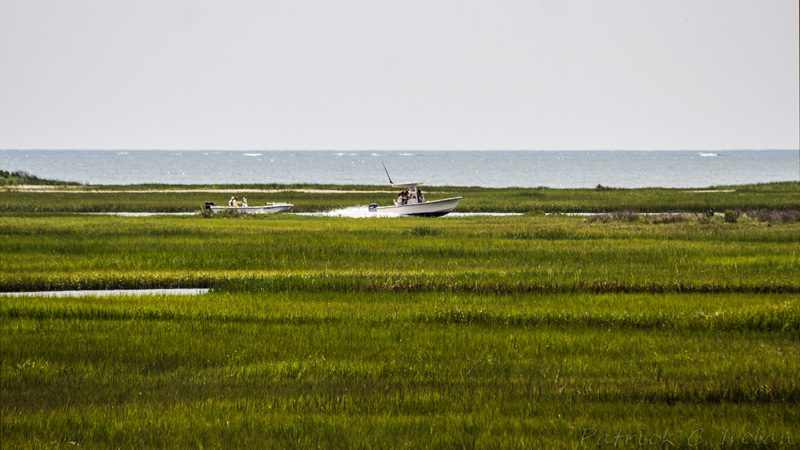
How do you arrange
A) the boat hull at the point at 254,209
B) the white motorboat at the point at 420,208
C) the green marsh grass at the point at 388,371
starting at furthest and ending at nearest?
the white motorboat at the point at 420,208
the boat hull at the point at 254,209
the green marsh grass at the point at 388,371

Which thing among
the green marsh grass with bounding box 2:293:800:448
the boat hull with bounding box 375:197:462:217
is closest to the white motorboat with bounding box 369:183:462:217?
the boat hull with bounding box 375:197:462:217

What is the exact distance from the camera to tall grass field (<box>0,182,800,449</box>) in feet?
32.8

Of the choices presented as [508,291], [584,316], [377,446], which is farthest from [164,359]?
[508,291]

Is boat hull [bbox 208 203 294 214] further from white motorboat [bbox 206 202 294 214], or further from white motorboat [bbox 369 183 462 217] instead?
white motorboat [bbox 369 183 462 217]

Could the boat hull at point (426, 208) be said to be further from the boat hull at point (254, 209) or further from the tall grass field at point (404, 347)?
the tall grass field at point (404, 347)

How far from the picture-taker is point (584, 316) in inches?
703

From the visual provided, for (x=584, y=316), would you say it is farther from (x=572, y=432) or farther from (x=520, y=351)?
(x=572, y=432)

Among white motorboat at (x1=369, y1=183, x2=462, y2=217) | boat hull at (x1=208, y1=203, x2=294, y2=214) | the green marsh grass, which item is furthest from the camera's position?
white motorboat at (x1=369, y1=183, x2=462, y2=217)

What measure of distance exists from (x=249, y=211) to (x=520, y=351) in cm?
4212

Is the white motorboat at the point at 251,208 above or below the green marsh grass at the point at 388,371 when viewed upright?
above

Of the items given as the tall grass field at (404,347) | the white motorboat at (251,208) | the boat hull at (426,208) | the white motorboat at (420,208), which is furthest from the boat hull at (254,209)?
the tall grass field at (404,347)

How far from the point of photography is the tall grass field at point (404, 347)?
10008mm

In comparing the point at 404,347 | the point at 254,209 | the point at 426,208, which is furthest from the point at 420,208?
the point at 404,347

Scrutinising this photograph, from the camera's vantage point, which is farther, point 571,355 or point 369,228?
point 369,228
